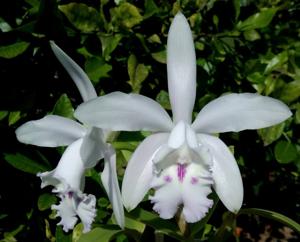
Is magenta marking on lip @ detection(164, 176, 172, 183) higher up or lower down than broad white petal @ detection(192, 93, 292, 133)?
lower down

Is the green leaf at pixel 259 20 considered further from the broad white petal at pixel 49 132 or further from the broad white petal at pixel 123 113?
the broad white petal at pixel 49 132

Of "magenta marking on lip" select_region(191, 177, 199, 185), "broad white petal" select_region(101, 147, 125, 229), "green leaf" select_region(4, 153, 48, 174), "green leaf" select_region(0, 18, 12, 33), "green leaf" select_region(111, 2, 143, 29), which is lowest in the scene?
"green leaf" select_region(4, 153, 48, 174)

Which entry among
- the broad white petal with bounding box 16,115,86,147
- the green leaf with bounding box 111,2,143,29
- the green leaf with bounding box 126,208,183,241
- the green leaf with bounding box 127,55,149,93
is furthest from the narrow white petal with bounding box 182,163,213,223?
the green leaf with bounding box 111,2,143,29

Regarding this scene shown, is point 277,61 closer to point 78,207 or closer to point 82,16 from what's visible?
point 82,16

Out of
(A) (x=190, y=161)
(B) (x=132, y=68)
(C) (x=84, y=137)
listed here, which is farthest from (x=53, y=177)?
(B) (x=132, y=68)

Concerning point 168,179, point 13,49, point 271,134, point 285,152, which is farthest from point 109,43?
point 285,152

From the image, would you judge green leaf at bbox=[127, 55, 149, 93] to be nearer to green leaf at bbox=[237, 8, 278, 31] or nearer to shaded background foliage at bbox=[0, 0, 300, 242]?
shaded background foliage at bbox=[0, 0, 300, 242]

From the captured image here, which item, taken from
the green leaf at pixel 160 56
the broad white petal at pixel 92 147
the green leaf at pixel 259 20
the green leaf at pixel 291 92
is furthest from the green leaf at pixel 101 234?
the green leaf at pixel 259 20
